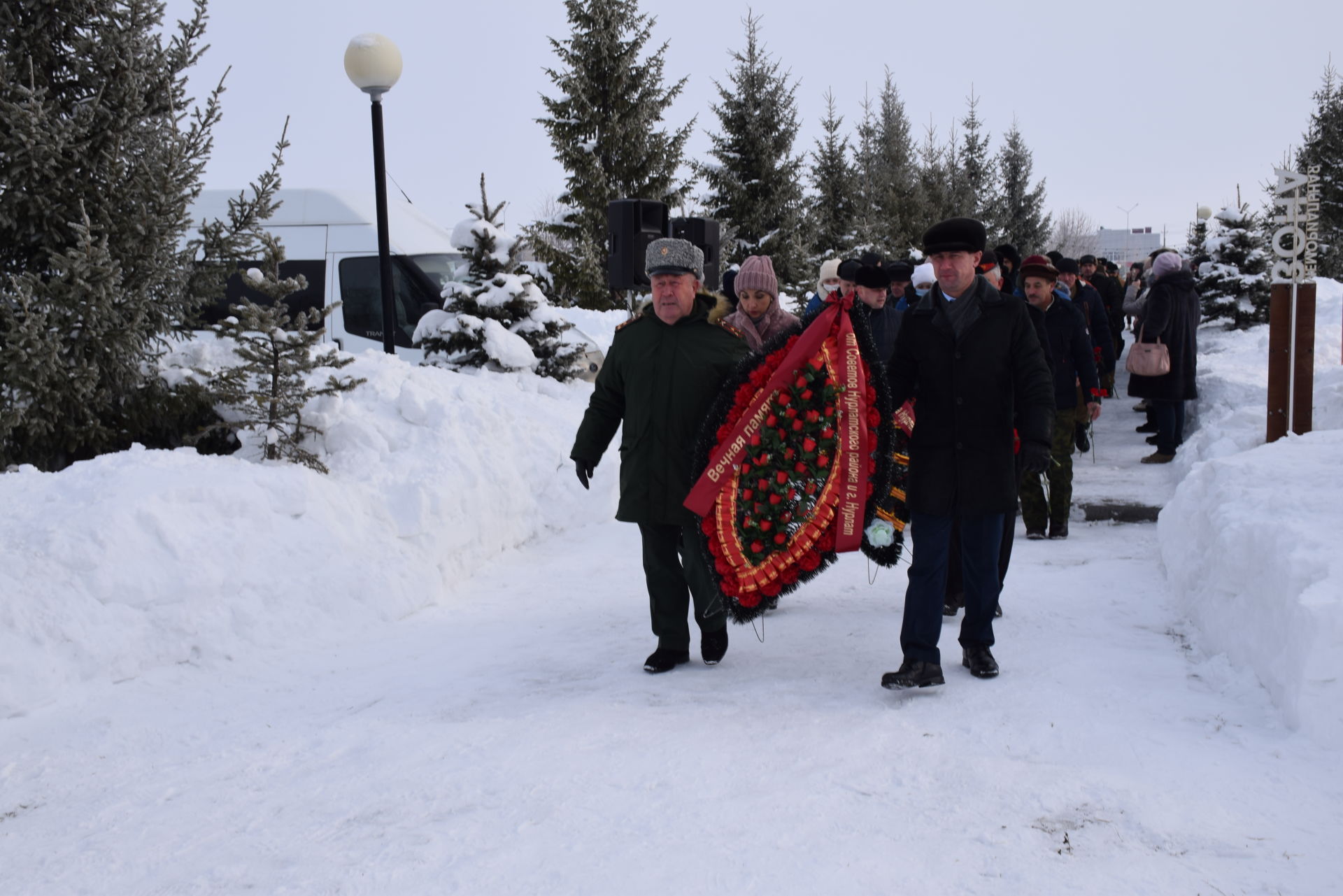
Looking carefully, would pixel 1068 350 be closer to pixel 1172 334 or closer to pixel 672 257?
pixel 1172 334

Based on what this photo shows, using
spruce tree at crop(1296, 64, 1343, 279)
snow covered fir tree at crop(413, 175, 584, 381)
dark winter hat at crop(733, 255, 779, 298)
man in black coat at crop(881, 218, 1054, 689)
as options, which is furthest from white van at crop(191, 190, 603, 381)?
spruce tree at crop(1296, 64, 1343, 279)

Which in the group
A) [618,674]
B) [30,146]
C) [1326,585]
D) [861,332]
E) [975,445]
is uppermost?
[30,146]

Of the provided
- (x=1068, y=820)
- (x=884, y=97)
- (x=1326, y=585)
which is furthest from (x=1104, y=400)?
(x=884, y=97)

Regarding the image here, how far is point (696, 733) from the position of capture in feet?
14.7

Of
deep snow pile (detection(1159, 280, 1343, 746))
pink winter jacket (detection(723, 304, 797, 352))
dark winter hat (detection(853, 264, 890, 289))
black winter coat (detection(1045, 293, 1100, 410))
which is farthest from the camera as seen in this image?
black winter coat (detection(1045, 293, 1100, 410))

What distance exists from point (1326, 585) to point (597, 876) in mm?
2881

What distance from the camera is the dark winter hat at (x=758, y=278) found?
6246 millimetres

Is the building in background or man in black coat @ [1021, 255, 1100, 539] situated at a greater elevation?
the building in background

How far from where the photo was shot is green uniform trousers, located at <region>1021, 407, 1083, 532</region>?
8.34 metres

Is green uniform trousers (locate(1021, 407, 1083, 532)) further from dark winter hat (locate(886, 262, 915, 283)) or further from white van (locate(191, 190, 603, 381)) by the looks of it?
white van (locate(191, 190, 603, 381))

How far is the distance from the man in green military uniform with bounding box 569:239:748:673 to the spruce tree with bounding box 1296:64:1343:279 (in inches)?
1279

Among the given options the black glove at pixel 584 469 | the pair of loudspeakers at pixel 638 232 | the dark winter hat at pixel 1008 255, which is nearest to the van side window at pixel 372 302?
the pair of loudspeakers at pixel 638 232

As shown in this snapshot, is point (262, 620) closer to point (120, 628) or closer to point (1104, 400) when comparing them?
point (120, 628)

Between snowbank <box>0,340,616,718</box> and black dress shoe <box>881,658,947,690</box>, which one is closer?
black dress shoe <box>881,658,947,690</box>
